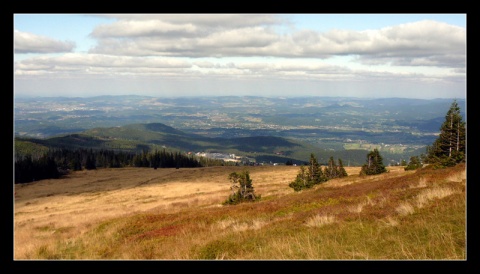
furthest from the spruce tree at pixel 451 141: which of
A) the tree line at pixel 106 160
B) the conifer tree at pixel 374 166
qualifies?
the tree line at pixel 106 160

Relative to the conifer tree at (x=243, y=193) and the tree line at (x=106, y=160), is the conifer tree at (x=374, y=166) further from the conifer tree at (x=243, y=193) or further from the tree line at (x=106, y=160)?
the tree line at (x=106, y=160)

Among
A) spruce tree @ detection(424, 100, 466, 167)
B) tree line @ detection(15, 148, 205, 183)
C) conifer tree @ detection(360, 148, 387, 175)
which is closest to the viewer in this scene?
spruce tree @ detection(424, 100, 466, 167)

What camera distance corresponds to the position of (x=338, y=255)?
21.8ft

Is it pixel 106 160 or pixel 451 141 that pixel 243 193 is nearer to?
pixel 451 141

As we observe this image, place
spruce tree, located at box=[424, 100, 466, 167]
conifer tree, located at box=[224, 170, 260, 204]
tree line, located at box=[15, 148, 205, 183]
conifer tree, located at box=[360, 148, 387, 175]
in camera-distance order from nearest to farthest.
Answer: conifer tree, located at box=[224, 170, 260, 204]
spruce tree, located at box=[424, 100, 466, 167]
conifer tree, located at box=[360, 148, 387, 175]
tree line, located at box=[15, 148, 205, 183]

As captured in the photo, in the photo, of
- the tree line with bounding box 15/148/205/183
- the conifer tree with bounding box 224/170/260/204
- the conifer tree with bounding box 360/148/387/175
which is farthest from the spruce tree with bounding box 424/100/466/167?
the tree line with bounding box 15/148/205/183

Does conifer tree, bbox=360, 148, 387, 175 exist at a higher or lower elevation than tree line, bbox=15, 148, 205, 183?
higher

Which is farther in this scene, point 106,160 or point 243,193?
point 106,160

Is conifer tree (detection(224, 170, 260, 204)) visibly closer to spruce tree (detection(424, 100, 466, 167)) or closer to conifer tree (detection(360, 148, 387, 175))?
spruce tree (detection(424, 100, 466, 167))

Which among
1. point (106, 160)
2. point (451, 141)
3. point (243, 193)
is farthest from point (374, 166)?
point (106, 160)

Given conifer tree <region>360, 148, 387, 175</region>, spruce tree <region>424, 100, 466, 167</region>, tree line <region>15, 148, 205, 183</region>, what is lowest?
tree line <region>15, 148, 205, 183</region>
